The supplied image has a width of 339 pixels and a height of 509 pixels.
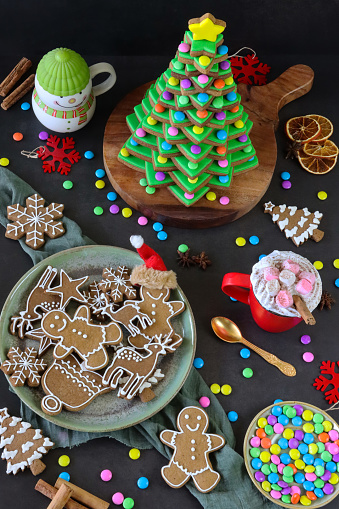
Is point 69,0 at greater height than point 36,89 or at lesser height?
greater

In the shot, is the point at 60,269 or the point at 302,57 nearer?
the point at 60,269

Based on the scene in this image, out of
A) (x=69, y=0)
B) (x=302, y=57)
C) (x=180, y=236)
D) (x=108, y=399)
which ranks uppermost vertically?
(x=69, y=0)

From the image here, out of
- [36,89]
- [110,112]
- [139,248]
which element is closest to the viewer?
[139,248]

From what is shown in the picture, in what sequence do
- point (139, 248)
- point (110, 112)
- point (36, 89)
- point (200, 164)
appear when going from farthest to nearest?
point (110, 112)
point (36, 89)
point (200, 164)
point (139, 248)

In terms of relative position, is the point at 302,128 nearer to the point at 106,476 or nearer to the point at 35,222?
the point at 35,222

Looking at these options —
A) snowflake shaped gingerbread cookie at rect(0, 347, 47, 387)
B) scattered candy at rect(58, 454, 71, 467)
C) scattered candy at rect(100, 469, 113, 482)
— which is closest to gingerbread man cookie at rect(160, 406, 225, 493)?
scattered candy at rect(100, 469, 113, 482)

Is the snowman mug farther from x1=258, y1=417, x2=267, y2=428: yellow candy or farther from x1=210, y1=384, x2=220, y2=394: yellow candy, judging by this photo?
x1=258, y1=417, x2=267, y2=428: yellow candy

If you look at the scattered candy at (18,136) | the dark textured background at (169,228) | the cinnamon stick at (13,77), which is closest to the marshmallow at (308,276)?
the dark textured background at (169,228)

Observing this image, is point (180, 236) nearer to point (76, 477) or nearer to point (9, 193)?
point (9, 193)

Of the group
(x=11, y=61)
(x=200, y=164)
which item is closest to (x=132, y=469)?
(x=200, y=164)

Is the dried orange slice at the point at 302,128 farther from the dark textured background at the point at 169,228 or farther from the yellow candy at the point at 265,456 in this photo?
the yellow candy at the point at 265,456
